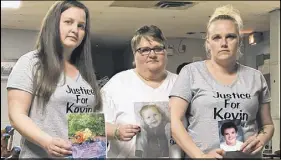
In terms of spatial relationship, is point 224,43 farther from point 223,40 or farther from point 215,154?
point 215,154

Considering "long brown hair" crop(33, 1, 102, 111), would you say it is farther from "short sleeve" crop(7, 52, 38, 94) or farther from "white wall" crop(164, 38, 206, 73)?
"white wall" crop(164, 38, 206, 73)

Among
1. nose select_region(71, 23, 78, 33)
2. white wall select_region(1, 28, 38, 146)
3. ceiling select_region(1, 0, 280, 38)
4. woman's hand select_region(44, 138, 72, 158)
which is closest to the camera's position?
woman's hand select_region(44, 138, 72, 158)

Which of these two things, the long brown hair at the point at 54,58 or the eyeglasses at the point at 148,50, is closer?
the long brown hair at the point at 54,58

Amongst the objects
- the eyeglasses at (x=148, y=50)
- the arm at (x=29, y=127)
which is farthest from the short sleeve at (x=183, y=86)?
the arm at (x=29, y=127)

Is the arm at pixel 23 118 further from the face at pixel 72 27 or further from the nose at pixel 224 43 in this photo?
the nose at pixel 224 43

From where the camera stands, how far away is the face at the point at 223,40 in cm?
108

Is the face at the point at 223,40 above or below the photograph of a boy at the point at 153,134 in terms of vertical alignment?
above

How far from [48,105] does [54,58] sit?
0.41 feet

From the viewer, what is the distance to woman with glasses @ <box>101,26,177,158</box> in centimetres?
112

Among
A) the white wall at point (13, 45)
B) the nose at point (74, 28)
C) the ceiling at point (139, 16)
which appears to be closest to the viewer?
the nose at point (74, 28)

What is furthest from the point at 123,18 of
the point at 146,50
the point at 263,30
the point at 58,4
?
the point at 263,30

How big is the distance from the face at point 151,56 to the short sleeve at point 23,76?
32 centimetres

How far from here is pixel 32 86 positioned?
0.97 meters

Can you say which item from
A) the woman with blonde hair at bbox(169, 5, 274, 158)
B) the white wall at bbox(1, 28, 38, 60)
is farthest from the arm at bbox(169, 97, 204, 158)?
the white wall at bbox(1, 28, 38, 60)
